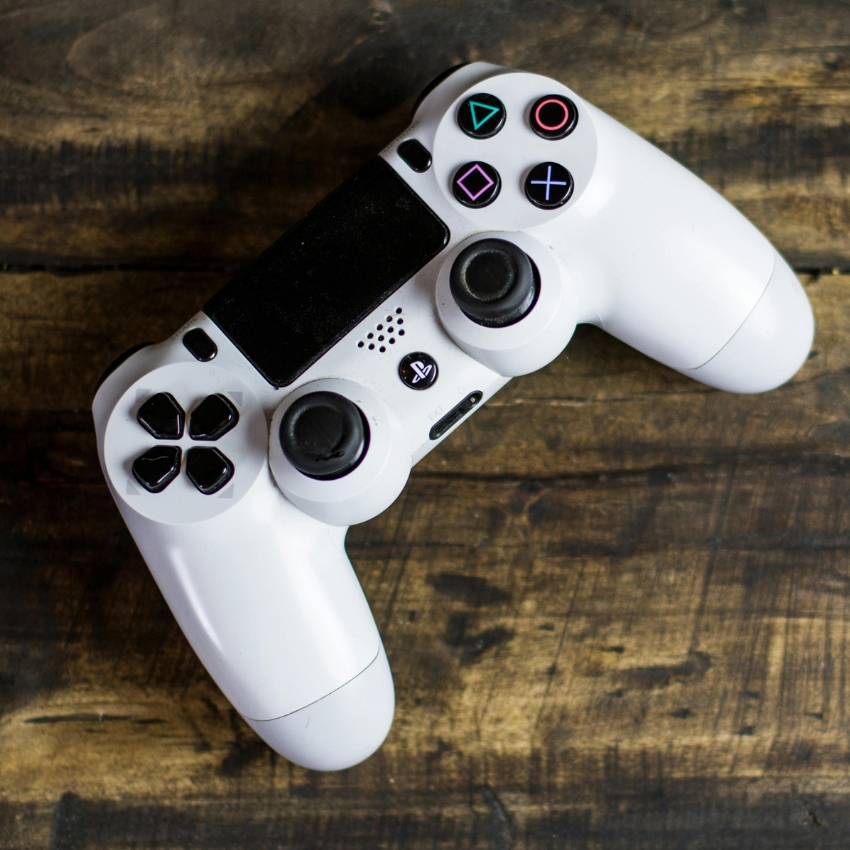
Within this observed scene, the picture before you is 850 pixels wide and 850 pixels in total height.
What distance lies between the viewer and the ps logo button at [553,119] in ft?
1.84

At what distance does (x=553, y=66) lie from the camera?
0.71 metres

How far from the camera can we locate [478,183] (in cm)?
57

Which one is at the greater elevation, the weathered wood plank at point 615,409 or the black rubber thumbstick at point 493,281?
the black rubber thumbstick at point 493,281

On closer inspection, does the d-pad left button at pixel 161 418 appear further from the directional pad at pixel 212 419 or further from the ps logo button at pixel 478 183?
the ps logo button at pixel 478 183

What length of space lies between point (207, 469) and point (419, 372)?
161 millimetres

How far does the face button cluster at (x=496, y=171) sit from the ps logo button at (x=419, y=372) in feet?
0.38

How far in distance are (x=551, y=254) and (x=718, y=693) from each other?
43 cm

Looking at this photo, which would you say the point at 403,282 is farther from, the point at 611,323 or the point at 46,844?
the point at 46,844

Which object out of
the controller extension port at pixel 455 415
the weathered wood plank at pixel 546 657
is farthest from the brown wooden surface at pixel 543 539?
the controller extension port at pixel 455 415

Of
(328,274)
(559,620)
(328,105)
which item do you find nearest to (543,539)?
(559,620)

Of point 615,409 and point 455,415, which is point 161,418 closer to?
point 455,415

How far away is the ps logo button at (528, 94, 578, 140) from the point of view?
1.84 ft

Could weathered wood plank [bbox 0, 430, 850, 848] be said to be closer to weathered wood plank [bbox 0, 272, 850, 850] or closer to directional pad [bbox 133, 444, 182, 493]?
weathered wood plank [bbox 0, 272, 850, 850]

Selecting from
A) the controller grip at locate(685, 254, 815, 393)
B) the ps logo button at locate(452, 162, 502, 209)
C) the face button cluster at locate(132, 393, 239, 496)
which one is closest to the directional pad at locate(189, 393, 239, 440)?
the face button cluster at locate(132, 393, 239, 496)
